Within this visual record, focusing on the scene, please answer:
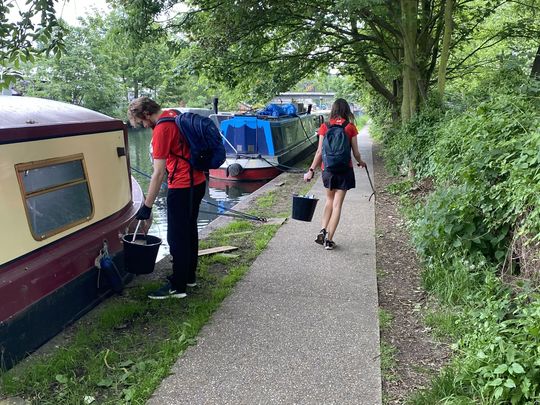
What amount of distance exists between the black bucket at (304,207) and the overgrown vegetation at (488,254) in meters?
1.18

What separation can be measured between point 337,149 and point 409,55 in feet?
19.6

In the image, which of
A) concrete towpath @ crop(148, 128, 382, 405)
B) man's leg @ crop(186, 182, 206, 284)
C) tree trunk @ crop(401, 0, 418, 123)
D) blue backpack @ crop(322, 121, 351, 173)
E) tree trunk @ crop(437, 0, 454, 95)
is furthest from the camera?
tree trunk @ crop(401, 0, 418, 123)

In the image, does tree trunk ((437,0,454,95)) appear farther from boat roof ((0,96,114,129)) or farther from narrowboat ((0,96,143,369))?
boat roof ((0,96,114,129))

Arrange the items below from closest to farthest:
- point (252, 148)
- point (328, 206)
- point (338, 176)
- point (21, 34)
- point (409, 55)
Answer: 1. point (21, 34)
2. point (338, 176)
3. point (328, 206)
4. point (409, 55)
5. point (252, 148)

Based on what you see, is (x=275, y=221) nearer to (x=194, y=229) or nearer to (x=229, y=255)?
(x=229, y=255)

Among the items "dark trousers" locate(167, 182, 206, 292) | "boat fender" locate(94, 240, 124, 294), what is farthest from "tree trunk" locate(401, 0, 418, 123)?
"boat fender" locate(94, 240, 124, 294)

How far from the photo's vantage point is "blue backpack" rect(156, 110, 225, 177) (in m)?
3.99

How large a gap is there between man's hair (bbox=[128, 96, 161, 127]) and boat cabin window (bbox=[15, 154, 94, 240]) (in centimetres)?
57

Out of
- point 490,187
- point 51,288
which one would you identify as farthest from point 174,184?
point 490,187

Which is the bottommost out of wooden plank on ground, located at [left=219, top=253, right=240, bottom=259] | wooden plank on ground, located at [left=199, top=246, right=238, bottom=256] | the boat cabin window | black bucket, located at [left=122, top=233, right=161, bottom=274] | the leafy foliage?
wooden plank on ground, located at [left=219, top=253, right=240, bottom=259]

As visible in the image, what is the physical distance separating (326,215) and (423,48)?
28.4 ft

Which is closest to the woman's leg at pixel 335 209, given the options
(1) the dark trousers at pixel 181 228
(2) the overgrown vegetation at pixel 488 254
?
(2) the overgrown vegetation at pixel 488 254

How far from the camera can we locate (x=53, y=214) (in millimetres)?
3777

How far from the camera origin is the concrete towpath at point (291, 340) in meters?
2.84
